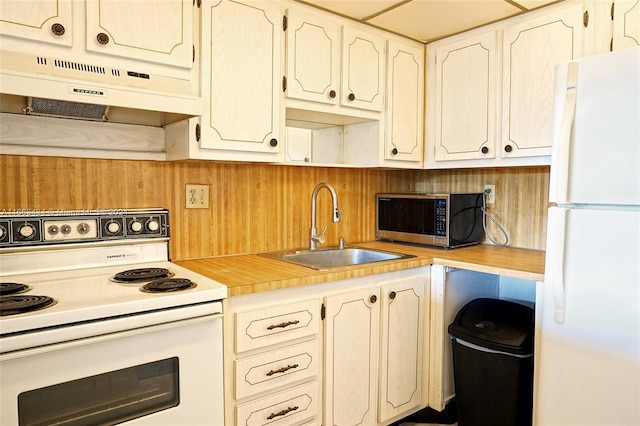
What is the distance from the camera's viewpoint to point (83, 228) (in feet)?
5.56

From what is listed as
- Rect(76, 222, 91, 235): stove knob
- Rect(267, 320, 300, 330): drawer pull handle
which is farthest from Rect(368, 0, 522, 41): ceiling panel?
Rect(76, 222, 91, 235): stove knob

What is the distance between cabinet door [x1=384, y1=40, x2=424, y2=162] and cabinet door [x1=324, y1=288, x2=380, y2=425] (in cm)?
86

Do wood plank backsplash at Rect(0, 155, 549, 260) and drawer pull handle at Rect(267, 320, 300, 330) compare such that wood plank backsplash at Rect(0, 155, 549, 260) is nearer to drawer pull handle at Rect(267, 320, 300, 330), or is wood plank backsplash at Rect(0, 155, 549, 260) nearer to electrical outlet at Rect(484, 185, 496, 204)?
electrical outlet at Rect(484, 185, 496, 204)

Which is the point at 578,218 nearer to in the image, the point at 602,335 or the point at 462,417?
the point at 602,335

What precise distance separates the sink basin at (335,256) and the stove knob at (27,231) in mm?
1019

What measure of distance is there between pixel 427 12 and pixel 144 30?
50.8 inches

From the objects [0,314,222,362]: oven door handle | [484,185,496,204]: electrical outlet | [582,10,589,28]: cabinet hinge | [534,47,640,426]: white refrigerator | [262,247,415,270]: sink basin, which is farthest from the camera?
[484,185,496,204]: electrical outlet

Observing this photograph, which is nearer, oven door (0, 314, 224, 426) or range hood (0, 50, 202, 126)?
oven door (0, 314, 224, 426)

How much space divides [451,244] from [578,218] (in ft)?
2.78

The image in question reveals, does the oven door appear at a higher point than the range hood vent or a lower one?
lower

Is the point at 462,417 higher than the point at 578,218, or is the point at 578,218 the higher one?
the point at 578,218

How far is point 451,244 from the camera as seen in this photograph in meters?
2.32

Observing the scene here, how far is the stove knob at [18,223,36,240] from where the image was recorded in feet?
5.13

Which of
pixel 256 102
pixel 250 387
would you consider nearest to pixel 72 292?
pixel 250 387
